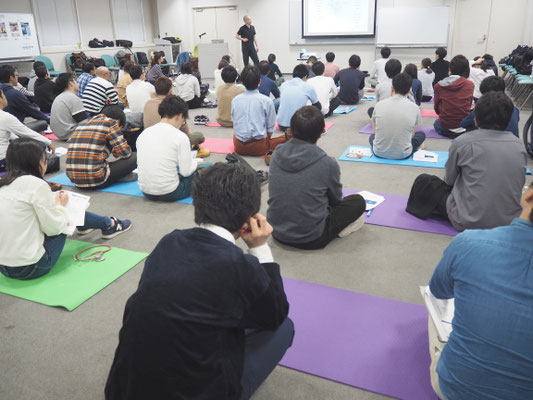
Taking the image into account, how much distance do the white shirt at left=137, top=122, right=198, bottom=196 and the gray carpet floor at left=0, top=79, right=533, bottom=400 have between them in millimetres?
207

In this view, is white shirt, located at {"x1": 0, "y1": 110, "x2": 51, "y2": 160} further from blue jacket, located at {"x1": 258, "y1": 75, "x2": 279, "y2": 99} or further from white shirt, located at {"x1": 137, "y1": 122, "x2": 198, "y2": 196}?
blue jacket, located at {"x1": 258, "y1": 75, "x2": 279, "y2": 99}

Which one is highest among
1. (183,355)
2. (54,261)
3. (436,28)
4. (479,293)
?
(436,28)

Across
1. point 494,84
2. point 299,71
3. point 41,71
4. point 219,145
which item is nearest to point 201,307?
point 494,84

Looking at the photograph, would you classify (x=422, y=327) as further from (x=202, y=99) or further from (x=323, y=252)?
(x=202, y=99)

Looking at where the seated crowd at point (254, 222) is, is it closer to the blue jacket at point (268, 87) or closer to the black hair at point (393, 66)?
the black hair at point (393, 66)

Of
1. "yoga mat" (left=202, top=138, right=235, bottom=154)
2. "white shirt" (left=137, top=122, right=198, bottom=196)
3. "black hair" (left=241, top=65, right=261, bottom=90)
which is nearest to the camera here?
"white shirt" (left=137, top=122, right=198, bottom=196)

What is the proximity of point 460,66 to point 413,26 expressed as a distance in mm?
6467

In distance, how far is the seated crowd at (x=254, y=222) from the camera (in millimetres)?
1137

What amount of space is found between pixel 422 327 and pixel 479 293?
0.97 m

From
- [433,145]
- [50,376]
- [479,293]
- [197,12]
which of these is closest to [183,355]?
[479,293]

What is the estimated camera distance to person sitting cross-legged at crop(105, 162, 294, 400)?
1110 mm

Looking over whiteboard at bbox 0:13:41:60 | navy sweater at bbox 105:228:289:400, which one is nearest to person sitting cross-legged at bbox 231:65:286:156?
navy sweater at bbox 105:228:289:400

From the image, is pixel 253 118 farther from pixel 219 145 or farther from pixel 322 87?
pixel 322 87

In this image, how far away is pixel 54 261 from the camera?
2570mm
